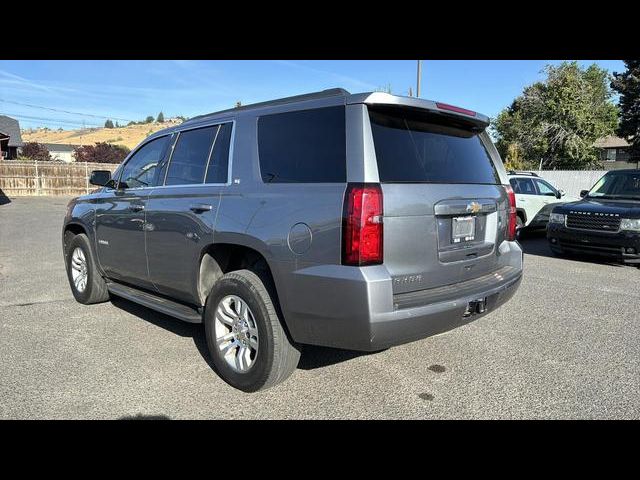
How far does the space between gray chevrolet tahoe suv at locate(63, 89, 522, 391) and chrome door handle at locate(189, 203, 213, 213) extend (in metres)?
0.01

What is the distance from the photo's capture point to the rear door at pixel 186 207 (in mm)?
3648

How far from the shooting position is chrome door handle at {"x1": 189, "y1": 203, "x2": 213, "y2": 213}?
3576 millimetres

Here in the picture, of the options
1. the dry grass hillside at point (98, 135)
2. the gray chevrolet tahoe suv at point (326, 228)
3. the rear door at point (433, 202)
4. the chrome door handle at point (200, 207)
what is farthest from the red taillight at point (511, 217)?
the dry grass hillside at point (98, 135)

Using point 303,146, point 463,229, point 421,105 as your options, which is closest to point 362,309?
point 463,229

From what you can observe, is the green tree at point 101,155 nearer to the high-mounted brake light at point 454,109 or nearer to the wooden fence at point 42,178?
the wooden fence at point 42,178

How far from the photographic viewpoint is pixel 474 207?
332cm

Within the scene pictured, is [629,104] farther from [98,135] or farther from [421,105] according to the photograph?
[98,135]

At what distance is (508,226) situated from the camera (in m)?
3.92

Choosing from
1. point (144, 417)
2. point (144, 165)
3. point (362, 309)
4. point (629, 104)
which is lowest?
point (144, 417)

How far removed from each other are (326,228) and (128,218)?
265cm

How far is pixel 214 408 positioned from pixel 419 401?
1400mm

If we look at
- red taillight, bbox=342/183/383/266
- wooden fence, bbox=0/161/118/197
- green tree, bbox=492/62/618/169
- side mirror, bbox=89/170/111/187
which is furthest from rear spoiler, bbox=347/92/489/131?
green tree, bbox=492/62/618/169

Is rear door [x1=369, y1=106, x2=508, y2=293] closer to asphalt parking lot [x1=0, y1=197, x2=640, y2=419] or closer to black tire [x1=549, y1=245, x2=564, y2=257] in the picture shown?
asphalt parking lot [x1=0, y1=197, x2=640, y2=419]
